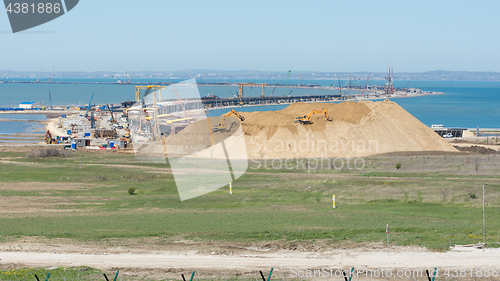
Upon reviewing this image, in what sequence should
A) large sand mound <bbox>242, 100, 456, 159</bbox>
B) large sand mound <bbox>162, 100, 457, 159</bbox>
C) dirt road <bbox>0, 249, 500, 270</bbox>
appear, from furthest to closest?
large sand mound <bbox>162, 100, 457, 159</bbox> < large sand mound <bbox>242, 100, 456, 159</bbox> < dirt road <bbox>0, 249, 500, 270</bbox>

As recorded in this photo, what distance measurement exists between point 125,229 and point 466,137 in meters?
84.9

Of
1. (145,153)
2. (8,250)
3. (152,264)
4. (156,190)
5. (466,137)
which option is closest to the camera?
(152,264)

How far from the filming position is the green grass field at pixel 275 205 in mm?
24484

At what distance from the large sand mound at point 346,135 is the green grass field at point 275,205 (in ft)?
32.0

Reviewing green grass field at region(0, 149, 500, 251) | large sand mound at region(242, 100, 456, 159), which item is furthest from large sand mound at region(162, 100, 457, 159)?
green grass field at region(0, 149, 500, 251)

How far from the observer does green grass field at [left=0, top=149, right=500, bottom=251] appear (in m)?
24.5

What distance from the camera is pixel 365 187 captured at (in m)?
37.7

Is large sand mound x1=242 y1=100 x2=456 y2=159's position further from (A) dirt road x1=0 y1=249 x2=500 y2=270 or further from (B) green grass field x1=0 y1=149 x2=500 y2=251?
(A) dirt road x1=0 y1=249 x2=500 y2=270

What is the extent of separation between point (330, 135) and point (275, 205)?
Answer: 3519cm

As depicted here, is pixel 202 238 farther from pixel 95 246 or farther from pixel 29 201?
pixel 29 201

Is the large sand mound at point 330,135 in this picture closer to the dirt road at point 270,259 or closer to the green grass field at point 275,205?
the green grass field at point 275,205

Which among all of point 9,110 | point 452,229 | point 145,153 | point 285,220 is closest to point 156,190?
point 285,220

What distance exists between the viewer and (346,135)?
65.7 m

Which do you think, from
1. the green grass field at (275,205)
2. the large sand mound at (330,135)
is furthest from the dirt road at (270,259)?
the large sand mound at (330,135)
